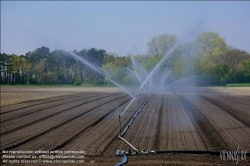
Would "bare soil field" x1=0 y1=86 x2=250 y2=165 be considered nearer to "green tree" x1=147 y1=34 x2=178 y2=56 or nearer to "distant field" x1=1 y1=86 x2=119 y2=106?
"green tree" x1=147 y1=34 x2=178 y2=56

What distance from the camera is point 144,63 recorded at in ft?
112

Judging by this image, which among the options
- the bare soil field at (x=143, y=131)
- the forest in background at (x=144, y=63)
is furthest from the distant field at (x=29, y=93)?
the bare soil field at (x=143, y=131)

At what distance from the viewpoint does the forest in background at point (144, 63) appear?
1420 cm

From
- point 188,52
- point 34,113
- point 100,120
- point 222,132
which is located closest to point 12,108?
point 34,113

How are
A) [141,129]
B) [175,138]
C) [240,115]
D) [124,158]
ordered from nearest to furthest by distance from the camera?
1. [124,158]
2. [175,138]
3. [141,129]
4. [240,115]

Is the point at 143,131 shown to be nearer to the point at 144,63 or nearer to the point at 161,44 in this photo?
the point at 161,44

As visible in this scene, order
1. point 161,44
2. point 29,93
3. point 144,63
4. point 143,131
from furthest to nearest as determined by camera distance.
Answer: point 29,93
point 144,63
point 161,44
point 143,131

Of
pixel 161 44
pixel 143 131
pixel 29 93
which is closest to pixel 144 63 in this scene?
pixel 161 44

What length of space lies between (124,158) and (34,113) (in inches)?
499

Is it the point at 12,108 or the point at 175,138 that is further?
the point at 12,108

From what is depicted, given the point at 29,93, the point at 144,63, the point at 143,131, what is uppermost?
the point at 144,63

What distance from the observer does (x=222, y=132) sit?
13.7 m

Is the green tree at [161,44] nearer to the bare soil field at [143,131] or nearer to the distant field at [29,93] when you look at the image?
the bare soil field at [143,131]

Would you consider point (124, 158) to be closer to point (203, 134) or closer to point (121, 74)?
point (203, 134)
